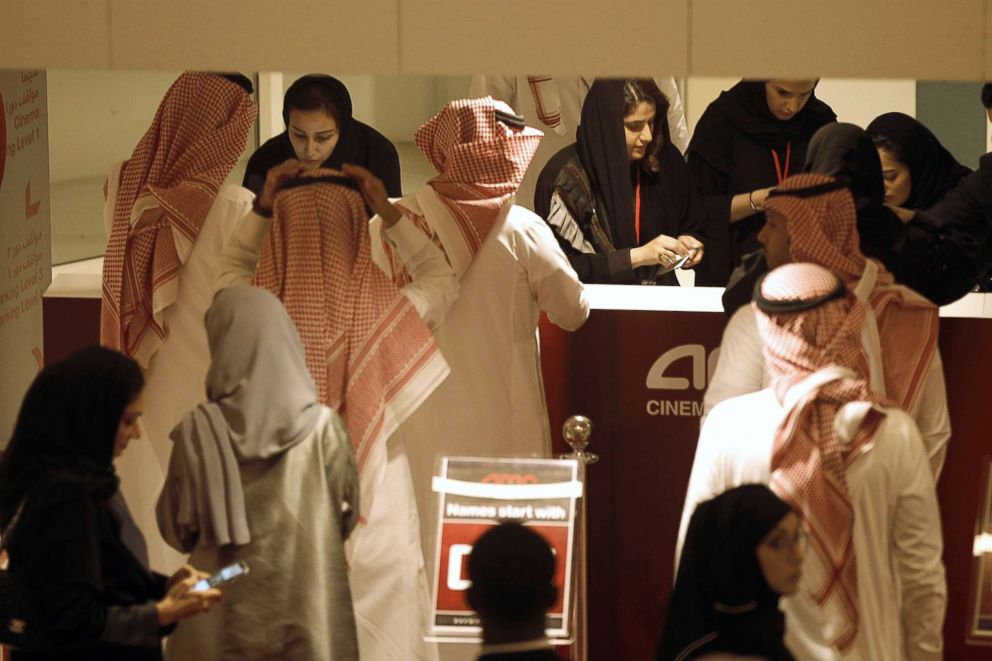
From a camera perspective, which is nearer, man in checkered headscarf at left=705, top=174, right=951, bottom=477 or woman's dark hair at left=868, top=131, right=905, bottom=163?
man in checkered headscarf at left=705, top=174, right=951, bottom=477

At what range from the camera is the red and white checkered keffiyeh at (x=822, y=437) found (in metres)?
5.28

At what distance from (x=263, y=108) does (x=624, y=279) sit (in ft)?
4.24

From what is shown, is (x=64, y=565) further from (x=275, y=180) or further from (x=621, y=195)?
(x=621, y=195)

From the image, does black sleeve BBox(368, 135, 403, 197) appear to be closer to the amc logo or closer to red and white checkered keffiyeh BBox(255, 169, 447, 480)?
red and white checkered keffiyeh BBox(255, 169, 447, 480)

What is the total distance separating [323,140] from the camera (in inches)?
225

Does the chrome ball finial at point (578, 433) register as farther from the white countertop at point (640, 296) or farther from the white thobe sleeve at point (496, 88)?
the white thobe sleeve at point (496, 88)

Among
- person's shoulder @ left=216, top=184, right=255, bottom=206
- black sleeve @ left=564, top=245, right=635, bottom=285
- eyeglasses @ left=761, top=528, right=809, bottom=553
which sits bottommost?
eyeglasses @ left=761, top=528, right=809, bottom=553

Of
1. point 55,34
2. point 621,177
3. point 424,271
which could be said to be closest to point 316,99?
point 424,271

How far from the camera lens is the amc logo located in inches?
227

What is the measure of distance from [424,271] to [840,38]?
154 cm

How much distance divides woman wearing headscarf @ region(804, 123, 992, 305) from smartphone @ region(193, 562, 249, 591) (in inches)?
83.5

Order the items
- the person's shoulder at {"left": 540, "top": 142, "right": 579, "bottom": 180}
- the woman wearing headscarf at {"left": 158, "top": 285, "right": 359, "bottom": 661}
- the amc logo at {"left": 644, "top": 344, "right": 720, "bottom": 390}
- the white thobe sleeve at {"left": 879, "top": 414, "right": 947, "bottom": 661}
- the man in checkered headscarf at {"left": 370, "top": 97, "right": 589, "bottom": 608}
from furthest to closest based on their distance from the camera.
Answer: the person's shoulder at {"left": 540, "top": 142, "right": 579, "bottom": 180}
the amc logo at {"left": 644, "top": 344, "right": 720, "bottom": 390}
the man in checkered headscarf at {"left": 370, "top": 97, "right": 589, "bottom": 608}
the white thobe sleeve at {"left": 879, "top": 414, "right": 947, "bottom": 661}
the woman wearing headscarf at {"left": 158, "top": 285, "right": 359, "bottom": 661}

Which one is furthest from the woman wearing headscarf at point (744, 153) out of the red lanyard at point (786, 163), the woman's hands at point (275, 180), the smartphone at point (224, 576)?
the smartphone at point (224, 576)

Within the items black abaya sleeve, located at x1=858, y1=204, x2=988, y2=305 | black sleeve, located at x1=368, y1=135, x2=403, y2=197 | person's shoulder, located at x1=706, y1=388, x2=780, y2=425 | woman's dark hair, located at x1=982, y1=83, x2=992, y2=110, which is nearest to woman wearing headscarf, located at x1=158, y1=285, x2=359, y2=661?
black sleeve, located at x1=368, y1=135, x2=403, y2=197
